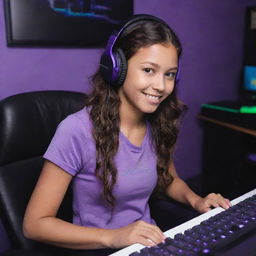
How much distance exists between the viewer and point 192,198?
3.51 feet

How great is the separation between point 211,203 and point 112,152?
31cm

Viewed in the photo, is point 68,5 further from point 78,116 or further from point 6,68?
point 78,116

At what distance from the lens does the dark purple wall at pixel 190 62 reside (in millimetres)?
1426

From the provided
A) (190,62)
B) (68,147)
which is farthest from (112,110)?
(190,62)

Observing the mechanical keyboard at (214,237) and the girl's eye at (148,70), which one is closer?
the mechanical keyboard at (214,237)

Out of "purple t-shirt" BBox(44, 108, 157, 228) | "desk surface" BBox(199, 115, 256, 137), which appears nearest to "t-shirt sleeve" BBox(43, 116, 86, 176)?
"purple t-shirt" BBox(44, 108, 157, 228)

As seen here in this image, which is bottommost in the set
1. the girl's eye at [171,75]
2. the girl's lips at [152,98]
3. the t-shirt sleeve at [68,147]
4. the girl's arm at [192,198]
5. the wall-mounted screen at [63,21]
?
the girl's arm at [192,198]

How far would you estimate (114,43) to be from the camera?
89 cm

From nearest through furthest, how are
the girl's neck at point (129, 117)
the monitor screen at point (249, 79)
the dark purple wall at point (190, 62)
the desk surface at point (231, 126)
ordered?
1. the girl's neck at point (129, 117)
2. the dark purple wall at point (190, 62)
3. the desk surface at point (231, 126)
4. the monitor screen at point (249, 79)

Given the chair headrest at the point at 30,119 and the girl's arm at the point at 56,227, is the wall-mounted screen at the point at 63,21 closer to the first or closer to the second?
the chair headrest at the point at 30,119

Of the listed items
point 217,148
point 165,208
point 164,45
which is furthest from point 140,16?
point 217,148

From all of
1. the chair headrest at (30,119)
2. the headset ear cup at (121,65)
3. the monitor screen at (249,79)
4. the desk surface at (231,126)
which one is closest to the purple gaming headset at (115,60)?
the headset ear cup at (121,65)

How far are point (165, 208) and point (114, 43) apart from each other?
1.82 feet

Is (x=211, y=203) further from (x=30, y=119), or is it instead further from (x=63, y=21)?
(x=63, y=21)
